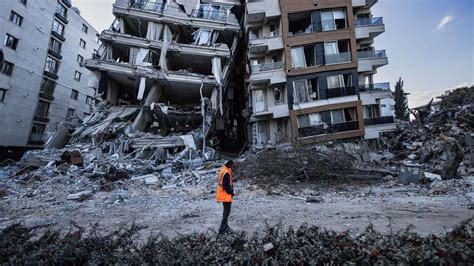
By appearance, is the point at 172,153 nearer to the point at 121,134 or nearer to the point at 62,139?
the point at 121,134

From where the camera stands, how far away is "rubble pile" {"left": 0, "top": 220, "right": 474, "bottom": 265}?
2.46 m

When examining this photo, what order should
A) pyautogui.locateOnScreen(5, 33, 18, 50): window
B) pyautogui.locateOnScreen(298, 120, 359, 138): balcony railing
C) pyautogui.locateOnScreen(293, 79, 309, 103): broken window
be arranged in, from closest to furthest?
1. pyautogui.locateOnScreen(298, 120, 359, 138): balcony railing
2. pyautogui.locateOnScreen(293, 79, 309, 103): broken window
3. pyautogui.locateOnScreen(5, 33, 18, 50): window

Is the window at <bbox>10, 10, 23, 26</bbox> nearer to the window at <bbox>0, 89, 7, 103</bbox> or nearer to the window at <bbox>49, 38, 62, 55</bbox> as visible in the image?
the window at <bbox>49, 38, 62, 55</bbox>

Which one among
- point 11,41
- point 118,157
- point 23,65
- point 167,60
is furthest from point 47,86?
point 118,157

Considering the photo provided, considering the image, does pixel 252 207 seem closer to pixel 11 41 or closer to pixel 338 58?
pixel 338 58

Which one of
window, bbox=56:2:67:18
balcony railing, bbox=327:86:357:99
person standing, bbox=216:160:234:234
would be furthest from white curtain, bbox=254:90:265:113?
window, bbox=56:2:67:18

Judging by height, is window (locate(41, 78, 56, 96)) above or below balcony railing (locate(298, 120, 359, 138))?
above

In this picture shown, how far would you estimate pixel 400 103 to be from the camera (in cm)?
3509

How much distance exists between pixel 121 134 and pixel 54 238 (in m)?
13.9

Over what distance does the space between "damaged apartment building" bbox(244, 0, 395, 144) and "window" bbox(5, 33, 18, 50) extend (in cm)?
2351

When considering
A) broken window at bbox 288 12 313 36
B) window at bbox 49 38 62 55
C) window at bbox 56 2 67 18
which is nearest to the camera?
broken window at bbox 288 12 313 36

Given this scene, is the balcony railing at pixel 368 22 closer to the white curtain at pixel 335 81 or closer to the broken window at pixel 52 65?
the white curtain at pixel 335 81

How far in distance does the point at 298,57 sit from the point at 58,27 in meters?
29.7

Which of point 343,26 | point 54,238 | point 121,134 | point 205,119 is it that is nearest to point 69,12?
point 121,134
